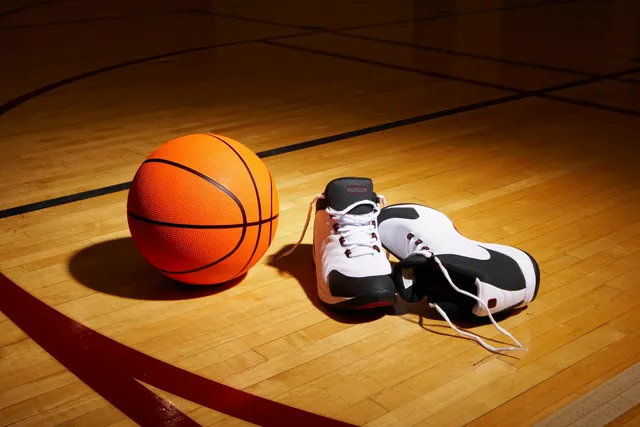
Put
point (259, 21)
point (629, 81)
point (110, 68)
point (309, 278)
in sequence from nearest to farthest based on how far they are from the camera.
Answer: point (309, 278), point (629, 81), point (110, 68), point (259, 21)

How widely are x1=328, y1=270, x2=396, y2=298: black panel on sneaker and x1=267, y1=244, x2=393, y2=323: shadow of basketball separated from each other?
0.22 ft

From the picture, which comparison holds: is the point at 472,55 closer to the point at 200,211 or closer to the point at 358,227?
the point at 358,227

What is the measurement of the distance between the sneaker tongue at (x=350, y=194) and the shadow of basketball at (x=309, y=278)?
233 mm

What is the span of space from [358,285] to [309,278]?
1.01 ft

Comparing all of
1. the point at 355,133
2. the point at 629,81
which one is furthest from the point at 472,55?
the point at 355,133

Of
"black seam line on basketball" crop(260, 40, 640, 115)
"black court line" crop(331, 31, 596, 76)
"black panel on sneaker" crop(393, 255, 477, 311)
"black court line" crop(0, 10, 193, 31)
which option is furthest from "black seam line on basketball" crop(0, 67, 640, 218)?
"black court line" crop(0, 10, 193, 31)

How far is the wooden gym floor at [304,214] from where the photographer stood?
172cm

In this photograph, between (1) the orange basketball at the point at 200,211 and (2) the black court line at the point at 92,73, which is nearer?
Result: (1) the orange basketball at the point at 200,211

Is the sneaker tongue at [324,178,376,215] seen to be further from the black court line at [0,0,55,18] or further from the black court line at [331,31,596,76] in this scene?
the black court line at [0,0,55,18]

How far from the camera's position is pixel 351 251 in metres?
2.09

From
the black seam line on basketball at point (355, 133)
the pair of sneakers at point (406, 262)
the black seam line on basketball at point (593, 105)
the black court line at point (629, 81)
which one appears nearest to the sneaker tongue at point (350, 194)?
the pair of sneakers at point (406, 262)

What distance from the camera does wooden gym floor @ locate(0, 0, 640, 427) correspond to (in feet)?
5.63

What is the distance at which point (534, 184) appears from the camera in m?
2.96

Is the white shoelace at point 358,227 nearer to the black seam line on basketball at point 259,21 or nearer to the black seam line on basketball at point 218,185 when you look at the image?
the black seam line on basketball at point 218,185
